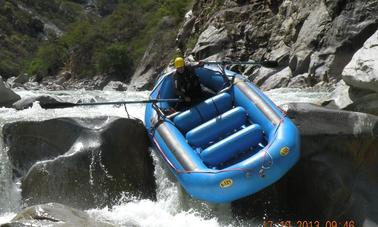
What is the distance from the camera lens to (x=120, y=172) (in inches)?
264

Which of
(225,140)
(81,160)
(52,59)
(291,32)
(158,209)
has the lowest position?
(52,59)

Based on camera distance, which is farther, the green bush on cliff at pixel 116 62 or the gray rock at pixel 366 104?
the green bush on cliff at pixel 116 62

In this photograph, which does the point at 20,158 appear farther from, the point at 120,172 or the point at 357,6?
the point at 357,6

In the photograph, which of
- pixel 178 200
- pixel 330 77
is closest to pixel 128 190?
pixel 178 200

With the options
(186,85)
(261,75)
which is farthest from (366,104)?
(261,75)

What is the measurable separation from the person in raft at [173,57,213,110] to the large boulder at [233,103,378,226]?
6.14 ft

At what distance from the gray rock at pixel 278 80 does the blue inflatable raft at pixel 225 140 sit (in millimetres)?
6557

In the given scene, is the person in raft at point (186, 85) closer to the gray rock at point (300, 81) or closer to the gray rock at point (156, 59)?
the gray rock at point (300, 81)

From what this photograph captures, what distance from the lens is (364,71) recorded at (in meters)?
6.44

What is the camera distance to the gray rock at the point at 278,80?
14.1 meters

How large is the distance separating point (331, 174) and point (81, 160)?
314cm

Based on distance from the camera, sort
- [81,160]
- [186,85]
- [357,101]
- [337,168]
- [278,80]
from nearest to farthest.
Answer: [337,168], [357,101], [81,160], [186,85], [278,80]
